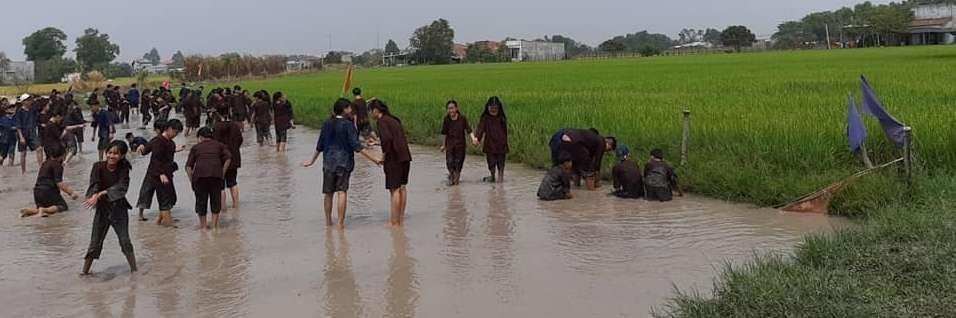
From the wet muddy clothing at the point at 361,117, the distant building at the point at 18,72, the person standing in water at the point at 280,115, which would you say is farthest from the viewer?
the distant building at the point at 18,72

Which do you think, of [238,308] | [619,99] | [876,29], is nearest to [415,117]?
[619,99]

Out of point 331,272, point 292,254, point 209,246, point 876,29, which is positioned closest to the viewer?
point 331,272

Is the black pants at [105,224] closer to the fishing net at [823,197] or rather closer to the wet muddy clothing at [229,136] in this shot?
the wet muddy clothing at [229,136]

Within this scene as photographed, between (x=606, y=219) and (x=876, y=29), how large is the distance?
9005 cm

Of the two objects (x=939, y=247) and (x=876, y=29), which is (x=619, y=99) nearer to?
(x=939, y=247)

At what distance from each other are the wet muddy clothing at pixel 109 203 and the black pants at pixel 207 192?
1717 mm

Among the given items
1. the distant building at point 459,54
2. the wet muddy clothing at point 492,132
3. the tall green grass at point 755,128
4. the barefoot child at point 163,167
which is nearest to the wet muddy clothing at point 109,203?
the barefoot child at point 163,167

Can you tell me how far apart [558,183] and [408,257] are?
131 inches

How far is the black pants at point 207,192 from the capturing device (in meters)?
9.08

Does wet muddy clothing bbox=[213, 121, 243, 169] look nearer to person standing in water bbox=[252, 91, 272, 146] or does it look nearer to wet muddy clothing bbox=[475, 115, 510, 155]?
wet muddy clothing bbox=[475, 115, 510, 155]

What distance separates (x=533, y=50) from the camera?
13512 centimetres

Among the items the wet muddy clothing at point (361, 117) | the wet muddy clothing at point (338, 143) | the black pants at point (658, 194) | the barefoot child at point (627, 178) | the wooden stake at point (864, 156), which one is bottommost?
the black pants at point (658, 194)

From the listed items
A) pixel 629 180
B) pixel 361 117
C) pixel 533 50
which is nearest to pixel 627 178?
pixel 629 180

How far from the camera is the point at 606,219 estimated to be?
9.44 meters
